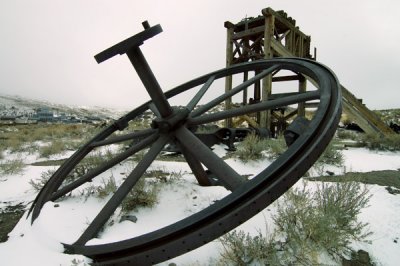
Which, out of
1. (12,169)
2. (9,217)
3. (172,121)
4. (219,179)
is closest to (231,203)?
(219,179)

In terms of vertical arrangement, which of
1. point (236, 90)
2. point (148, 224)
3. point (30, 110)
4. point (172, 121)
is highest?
point (30, 110)

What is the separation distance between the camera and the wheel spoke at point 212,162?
1.69m

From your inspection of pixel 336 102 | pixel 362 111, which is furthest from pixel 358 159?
pixel 336 102

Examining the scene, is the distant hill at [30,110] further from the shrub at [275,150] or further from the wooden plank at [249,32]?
the shrub at [275,150]

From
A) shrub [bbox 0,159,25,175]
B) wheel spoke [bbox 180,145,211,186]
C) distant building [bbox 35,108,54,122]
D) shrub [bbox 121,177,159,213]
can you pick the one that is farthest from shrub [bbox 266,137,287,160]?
distant building [bbox 35,108,54,122]

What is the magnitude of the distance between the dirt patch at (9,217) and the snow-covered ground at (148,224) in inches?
2.9

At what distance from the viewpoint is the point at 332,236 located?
1.87m

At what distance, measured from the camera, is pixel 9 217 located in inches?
107

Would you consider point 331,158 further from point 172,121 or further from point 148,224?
point 148,224

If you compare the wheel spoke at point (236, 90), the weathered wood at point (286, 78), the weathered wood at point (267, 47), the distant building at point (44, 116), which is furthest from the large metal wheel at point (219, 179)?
the distant building at point (44, 116)

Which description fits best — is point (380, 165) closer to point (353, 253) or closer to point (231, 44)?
point (353, 253)

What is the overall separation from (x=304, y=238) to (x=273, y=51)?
6128 millimetres

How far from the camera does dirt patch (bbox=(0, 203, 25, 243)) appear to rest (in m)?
2.38

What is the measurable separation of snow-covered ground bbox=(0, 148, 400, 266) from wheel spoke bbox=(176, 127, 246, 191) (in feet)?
1.62
